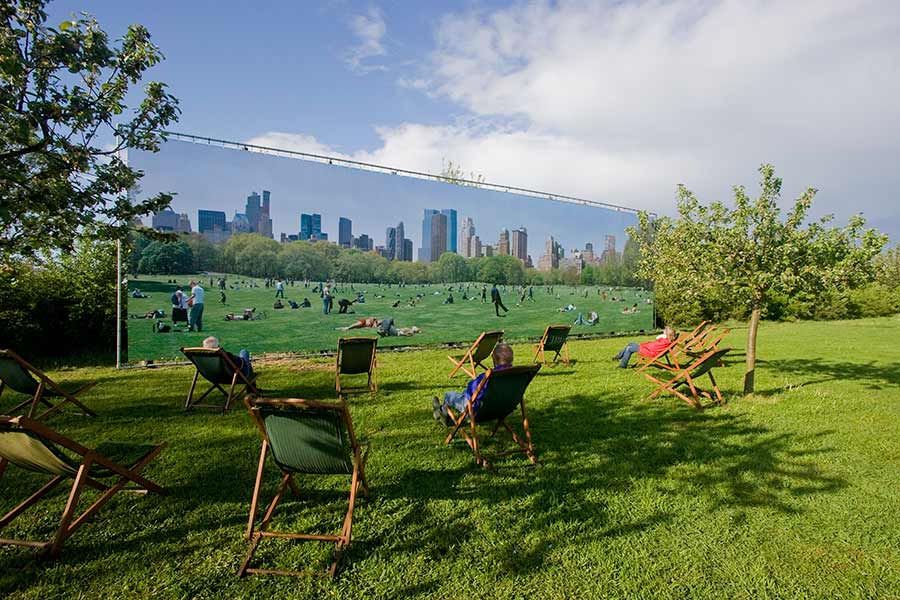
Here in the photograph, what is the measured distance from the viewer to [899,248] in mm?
42094

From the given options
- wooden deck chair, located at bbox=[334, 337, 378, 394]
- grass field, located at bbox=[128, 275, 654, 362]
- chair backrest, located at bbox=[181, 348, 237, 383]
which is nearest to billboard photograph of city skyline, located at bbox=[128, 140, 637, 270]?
grass field, located at bbox=[128, 275, 654, 362]

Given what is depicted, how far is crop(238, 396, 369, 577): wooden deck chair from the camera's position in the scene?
2576mm

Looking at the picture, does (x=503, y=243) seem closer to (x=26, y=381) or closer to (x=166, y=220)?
(x=166, y=220)

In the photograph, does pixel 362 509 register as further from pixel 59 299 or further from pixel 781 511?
pixel 59 299

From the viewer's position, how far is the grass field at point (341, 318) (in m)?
8.92

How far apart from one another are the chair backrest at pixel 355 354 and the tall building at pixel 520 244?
865 centimetres

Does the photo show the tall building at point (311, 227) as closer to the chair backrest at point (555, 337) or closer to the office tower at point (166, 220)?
the office tower at point (166, 220)

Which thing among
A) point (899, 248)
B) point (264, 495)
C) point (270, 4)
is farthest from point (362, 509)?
point (899, 248)

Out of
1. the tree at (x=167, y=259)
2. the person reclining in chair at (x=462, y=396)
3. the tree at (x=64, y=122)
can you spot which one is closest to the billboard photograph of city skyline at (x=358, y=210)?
the tree at (x=167, y=259)

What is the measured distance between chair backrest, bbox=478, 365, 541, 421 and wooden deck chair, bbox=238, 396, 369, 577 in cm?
135

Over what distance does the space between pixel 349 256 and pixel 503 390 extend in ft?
26.8

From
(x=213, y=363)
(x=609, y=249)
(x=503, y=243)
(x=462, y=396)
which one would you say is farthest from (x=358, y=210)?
(x=609, y=249)

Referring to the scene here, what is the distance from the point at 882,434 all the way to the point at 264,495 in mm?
6063

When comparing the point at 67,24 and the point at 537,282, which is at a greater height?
the point at 67,24
